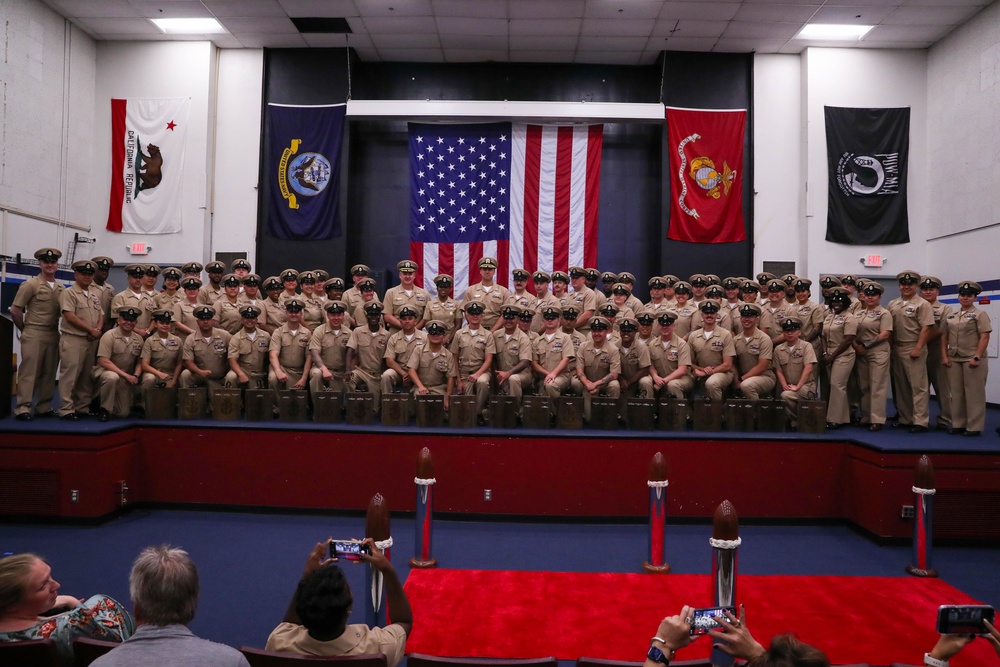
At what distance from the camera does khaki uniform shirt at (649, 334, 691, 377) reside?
784 cm

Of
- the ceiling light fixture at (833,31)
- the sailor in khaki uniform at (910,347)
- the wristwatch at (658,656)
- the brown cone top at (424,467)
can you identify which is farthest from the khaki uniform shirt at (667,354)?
the ceiling light fixture at (833,31)

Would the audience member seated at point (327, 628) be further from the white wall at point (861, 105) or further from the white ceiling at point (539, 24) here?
the white wall at point (861, 105)

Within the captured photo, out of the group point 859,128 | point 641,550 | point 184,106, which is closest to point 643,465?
point 641,550

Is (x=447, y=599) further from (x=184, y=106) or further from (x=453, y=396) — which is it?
(x=184, y=106)

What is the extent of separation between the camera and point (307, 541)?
5.71 m

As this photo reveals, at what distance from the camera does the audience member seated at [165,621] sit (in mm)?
1822

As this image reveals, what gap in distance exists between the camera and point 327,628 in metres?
2.11

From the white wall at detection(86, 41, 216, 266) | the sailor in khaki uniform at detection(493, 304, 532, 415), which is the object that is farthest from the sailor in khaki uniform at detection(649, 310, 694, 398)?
the white wall at detection(86, 41, 216, 266)

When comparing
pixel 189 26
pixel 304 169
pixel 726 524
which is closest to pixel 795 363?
pixel 726 524

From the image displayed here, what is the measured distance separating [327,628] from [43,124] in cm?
1331

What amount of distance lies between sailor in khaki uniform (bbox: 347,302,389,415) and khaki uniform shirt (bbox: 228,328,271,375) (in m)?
1.11

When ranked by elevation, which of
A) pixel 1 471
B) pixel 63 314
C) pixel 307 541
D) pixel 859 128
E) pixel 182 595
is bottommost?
pixel 307 541

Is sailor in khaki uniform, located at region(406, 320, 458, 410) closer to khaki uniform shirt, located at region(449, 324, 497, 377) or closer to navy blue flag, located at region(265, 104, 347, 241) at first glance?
khaki uniform shirt, located at region(449, 324, 497, 377)

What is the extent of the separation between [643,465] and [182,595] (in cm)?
505
